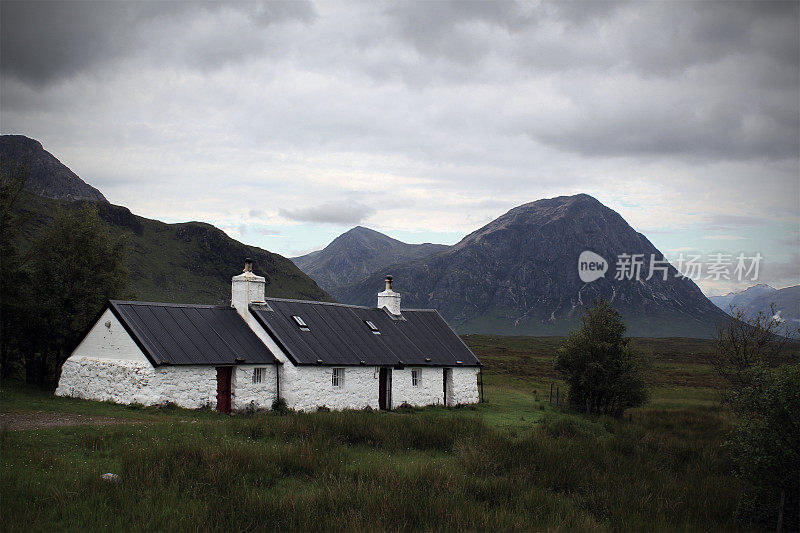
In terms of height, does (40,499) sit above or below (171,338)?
below

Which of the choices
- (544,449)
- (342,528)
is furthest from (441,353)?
(342,528)

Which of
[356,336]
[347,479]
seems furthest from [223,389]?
[347,479]

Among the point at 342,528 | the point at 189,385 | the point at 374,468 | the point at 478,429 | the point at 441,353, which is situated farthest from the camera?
the point at 441,353

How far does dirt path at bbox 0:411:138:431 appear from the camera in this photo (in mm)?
17766

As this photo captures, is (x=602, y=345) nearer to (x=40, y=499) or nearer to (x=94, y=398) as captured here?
(x=94, y=398)

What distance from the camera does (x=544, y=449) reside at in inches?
687

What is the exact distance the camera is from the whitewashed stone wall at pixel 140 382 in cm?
2327

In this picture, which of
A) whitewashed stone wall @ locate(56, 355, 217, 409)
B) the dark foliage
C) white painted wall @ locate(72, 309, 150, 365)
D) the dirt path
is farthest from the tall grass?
the dark foliage

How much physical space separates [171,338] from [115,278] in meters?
8.65

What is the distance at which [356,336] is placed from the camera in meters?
31.0

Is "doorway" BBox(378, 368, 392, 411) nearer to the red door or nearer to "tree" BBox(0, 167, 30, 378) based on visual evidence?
the red door

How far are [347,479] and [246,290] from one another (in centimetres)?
1707

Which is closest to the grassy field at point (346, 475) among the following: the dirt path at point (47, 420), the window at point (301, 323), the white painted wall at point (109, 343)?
the dirt path at point (47, 420)

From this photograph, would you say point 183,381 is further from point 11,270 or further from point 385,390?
point 11,270
